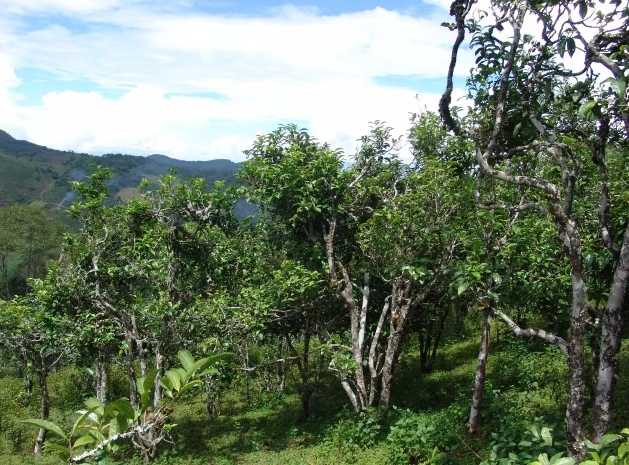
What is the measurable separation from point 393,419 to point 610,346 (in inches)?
288

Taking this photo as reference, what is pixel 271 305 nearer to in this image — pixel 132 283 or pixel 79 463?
pixel 132 283

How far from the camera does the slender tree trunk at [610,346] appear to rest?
448cm

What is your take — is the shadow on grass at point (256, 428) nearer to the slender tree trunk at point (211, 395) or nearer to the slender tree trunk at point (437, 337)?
the slender tree trunk at point (211, 395)

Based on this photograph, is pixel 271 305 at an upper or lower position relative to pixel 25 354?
upper

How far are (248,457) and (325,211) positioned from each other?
21.0 ft

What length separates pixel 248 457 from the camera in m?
12.5

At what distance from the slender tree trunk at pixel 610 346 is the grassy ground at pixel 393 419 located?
207cm

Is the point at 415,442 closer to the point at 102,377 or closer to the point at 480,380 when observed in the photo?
the point at 480,380

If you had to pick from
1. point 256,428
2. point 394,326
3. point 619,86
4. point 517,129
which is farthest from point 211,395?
point 619,86

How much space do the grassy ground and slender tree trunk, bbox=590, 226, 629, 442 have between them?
81.5 inches

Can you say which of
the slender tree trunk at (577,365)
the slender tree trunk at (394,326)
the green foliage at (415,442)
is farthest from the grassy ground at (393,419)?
the slender tree trunk at (577,365)

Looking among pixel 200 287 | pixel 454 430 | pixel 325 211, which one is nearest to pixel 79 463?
pixel 454 430

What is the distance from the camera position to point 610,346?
4.59 metres

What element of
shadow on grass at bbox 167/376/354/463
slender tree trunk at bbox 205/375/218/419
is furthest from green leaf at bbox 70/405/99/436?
slender tree trunk at bbox 205/375/218/419
